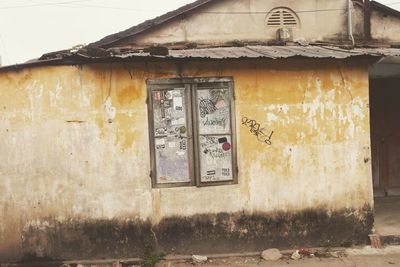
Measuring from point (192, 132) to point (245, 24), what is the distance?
2.53m

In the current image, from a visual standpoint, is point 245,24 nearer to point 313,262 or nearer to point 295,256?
point 295,256

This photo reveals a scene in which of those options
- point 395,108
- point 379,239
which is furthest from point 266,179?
point 395,108

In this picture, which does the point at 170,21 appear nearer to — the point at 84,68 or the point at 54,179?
the point at 84,68

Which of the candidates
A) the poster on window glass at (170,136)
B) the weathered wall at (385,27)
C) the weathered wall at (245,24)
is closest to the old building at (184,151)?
the poster on window glass at (170,136)

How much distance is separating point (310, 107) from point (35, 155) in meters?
4.04

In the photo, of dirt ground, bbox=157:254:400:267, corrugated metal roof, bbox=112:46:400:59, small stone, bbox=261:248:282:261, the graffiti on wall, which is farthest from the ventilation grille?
dirt ground, bbox=157:254:400:267

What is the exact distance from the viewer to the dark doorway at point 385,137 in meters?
9.07

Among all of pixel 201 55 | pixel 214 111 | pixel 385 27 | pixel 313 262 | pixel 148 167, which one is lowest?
pixel 313 262

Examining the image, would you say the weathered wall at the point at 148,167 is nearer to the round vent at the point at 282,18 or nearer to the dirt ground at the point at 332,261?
the dirt ground at the point at 332,261

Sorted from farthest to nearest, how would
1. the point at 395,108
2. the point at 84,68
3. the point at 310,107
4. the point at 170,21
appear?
1. the point at 395,108
2. the point at 170,21
3. the point at 310,107
4. the point at 84,68

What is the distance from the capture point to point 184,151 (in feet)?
19.7

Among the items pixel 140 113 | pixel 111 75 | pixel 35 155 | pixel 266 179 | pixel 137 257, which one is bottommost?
pixel 137 257

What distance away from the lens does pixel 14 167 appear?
5824 millimetres

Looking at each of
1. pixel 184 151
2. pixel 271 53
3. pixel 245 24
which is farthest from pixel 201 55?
pixel 245 24
